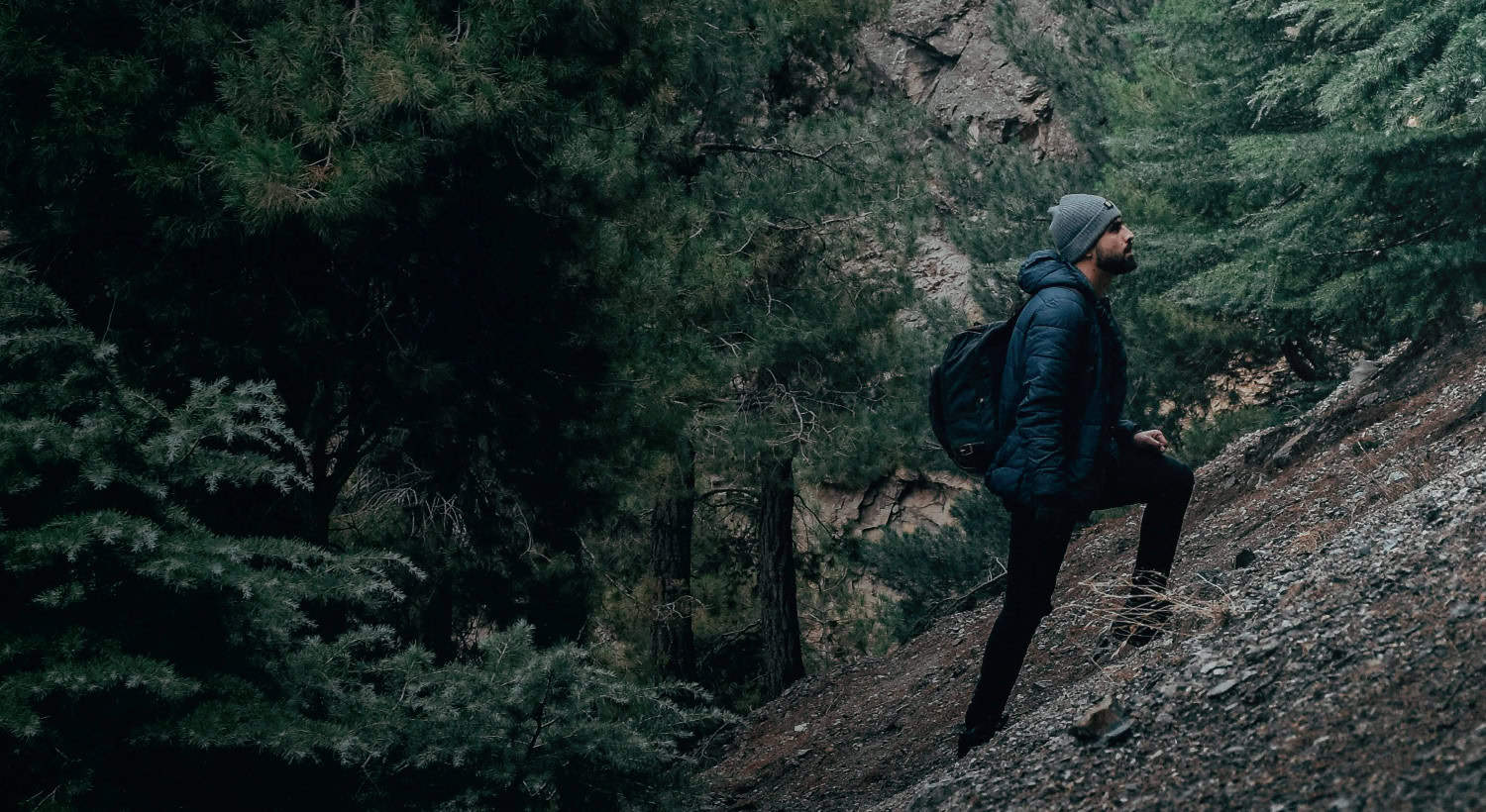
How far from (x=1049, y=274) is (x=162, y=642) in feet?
10.0

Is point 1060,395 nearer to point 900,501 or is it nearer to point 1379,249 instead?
point 1379,249

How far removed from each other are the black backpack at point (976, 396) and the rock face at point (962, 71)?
68.3ft

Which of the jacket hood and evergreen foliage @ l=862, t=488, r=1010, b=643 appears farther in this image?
evergreen foliage @ l=862, t=488, r=1010, b=643

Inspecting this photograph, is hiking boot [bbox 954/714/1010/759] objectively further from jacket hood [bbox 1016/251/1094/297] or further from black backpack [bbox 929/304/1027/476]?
jacket hood [bbox 1016/251/1094/297]

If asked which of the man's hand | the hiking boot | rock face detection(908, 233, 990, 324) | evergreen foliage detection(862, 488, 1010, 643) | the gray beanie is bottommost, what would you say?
evergreen foliage detection(862, 488, 1010, 643)

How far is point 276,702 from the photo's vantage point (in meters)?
4.34

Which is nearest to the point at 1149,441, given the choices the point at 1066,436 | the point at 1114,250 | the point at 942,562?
the point at 1066,436

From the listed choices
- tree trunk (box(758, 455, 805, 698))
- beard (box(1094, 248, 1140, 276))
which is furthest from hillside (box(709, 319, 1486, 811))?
tree trunk (box(758, 455, 805, 698))

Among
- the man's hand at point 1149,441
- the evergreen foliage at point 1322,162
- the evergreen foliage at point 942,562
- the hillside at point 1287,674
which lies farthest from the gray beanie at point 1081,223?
the evergreen foliage at point 942,562

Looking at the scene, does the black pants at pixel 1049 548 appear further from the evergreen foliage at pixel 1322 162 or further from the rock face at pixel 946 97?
the rock face at pixel 946 97

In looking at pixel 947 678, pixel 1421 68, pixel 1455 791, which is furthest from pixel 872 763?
pixel 1421 68

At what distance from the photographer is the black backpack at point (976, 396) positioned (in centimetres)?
406

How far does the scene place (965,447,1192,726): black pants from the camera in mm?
→ 3922

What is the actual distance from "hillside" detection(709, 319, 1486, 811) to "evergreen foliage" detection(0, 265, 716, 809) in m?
1.97
